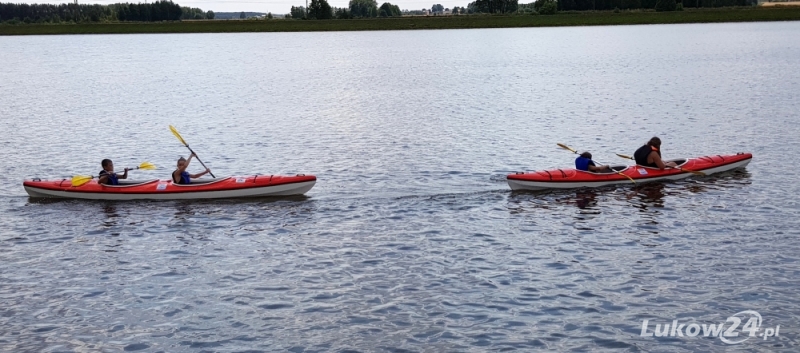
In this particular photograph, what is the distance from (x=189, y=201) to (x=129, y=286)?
7.20 metres

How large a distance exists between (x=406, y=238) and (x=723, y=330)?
8.36m

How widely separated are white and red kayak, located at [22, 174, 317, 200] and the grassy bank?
369ft

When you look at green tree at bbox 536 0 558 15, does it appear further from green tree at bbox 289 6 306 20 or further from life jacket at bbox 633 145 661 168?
life jacket at bbox 633 145 661 168

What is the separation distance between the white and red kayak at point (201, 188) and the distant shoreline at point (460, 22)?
369 feet

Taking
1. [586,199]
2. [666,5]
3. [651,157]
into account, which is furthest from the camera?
[666,5]

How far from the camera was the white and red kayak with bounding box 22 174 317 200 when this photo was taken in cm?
2586

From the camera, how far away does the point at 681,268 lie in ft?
62.8

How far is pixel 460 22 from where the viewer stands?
500ft

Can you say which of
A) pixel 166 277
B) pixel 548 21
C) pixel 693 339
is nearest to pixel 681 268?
pixel 693 339

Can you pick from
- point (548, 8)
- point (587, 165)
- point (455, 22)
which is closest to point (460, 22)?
point (455, 22)

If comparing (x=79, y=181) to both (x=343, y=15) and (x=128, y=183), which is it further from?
(x=343, y=15)

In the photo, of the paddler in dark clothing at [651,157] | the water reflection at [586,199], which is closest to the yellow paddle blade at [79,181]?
the water reflection at [586,199]

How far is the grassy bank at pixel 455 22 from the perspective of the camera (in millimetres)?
135125

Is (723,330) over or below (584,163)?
below
